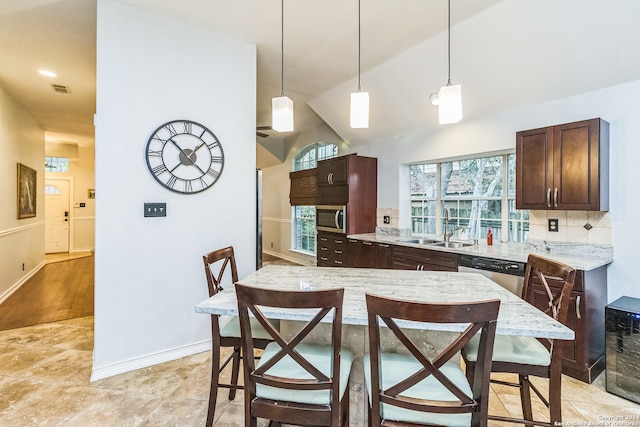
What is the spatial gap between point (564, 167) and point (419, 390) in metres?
2.38

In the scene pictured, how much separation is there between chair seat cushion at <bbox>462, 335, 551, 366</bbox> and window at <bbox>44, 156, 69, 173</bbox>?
32.8 ft

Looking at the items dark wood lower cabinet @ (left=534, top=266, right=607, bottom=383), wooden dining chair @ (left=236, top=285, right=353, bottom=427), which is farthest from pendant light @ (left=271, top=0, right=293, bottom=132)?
dark wood lower cabinet @ (left=534, top=266, right=607, bottom=383)

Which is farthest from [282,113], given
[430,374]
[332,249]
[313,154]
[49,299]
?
[313,154]

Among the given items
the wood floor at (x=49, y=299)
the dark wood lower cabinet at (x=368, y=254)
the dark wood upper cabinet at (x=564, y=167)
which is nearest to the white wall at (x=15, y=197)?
the wood floor at (x=49, y=299)

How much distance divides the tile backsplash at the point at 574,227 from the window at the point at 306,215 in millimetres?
3949

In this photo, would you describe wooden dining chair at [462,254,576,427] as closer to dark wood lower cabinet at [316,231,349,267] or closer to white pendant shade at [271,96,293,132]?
white pendant shade at [271,96,293,132]

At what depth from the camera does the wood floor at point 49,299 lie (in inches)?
139

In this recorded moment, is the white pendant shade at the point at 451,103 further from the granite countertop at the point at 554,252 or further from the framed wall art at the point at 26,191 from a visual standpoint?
the framed wall art at the point at 26,191

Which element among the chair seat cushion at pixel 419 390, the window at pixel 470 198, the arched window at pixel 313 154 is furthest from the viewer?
the arched window at pixel 313 154

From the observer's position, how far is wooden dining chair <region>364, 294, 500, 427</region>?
3.35 feet

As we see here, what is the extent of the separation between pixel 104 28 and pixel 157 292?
2.09 metres

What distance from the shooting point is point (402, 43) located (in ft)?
10.2

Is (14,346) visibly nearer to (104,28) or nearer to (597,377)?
(104,28)

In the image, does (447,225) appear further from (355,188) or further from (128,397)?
(128,397)
